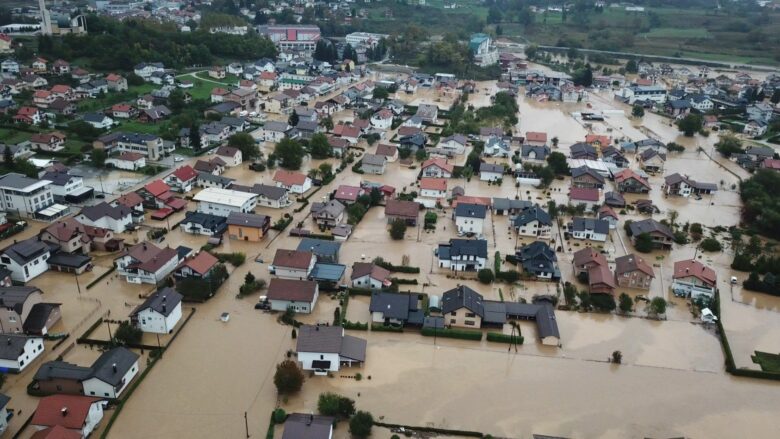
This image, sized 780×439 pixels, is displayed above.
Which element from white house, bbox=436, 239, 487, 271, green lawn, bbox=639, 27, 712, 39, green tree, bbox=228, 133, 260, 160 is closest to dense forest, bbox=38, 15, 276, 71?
green tree, bbox=228, 133, 260, 160

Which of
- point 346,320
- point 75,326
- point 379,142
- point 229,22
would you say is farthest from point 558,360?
point 229,22

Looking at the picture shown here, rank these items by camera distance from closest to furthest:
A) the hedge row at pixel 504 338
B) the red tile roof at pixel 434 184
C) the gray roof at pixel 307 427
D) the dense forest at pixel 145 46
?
the gray roof at pixel 307 427 → the hedge row at pixel 504 338 → the red tile roof at pixel 434 184 → the dense forest at pixel 145 46

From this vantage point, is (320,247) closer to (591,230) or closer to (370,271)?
(370,271)

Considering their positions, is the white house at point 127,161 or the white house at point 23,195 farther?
the white house at point 127,161

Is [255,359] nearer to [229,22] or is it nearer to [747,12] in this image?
[229,22]

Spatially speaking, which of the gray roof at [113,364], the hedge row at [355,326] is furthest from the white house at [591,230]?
the gray roof at [113,364]

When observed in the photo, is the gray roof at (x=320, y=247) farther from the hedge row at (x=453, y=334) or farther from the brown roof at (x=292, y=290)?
the hedge row at (x=453, y=334)
